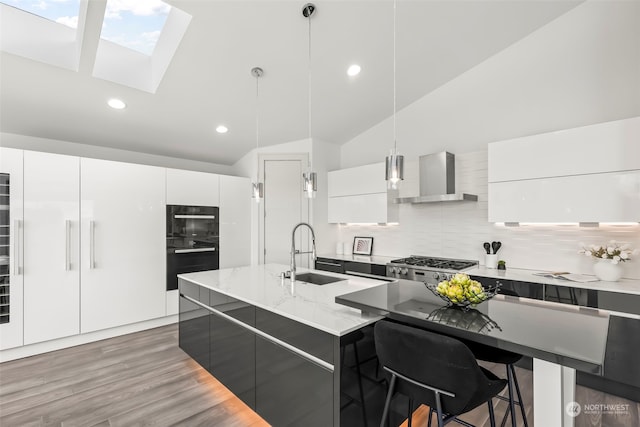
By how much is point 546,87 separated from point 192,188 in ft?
14.1

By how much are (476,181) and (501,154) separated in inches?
21.6

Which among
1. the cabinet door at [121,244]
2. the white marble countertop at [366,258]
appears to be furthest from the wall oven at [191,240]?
the white marble countertop at [366,258]

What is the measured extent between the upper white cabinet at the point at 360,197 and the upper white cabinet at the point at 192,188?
173cm

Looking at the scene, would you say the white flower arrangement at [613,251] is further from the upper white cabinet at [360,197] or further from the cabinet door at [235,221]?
the cabinet door at [235,221]

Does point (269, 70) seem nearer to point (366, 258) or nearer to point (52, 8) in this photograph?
point (52, 8)

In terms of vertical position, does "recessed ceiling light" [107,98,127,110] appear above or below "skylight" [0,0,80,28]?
below

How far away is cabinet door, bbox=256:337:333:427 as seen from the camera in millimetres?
1469

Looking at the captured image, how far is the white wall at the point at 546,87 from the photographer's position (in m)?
2.63

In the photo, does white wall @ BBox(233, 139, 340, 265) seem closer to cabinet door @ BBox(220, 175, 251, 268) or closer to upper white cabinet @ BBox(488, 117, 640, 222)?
cabinet door @ BBox(220, 175, 251, 268)

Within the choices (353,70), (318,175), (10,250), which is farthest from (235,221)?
(353,70)

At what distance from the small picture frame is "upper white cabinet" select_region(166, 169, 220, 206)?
7.04ft

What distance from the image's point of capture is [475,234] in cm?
345

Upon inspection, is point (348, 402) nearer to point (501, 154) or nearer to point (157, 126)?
point (501, 154)

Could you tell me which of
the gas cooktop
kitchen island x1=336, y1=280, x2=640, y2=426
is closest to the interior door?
the gas cooktop
